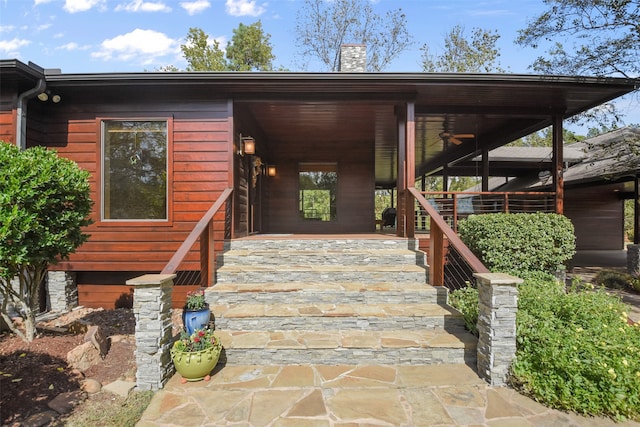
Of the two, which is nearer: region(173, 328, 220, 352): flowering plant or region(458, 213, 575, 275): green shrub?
region(173, 328, 220, 352): flowering plant

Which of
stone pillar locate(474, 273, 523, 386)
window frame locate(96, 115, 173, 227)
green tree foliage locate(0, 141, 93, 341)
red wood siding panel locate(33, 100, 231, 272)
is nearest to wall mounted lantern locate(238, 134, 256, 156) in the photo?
red wood siding panel locate(33, 100, 231, 272)

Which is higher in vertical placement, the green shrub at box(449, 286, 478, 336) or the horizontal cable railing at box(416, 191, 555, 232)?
Result: the horizontal cable railing at box(416, 191, 555, 232)

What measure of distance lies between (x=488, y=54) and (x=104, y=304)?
18024 mm

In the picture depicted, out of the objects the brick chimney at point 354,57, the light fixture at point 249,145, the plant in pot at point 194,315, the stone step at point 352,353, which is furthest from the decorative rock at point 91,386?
the brick chimney at point 354,57

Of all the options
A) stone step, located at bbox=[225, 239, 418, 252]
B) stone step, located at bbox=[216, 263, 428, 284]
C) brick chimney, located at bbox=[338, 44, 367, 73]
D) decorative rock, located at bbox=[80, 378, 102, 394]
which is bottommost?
decorative rock, located at bbox=[80, 378, 102, 394]

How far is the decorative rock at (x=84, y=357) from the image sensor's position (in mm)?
3041

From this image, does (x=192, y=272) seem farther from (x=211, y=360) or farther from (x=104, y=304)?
(x=211, y=360)

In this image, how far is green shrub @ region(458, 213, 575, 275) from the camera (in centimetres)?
464

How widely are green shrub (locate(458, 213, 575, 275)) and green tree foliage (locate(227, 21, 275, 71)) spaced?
596 inches

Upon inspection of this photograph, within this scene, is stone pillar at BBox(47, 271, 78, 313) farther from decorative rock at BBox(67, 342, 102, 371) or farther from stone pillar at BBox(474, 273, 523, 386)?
stone pillar at BBox(474, 273, 523, 386)

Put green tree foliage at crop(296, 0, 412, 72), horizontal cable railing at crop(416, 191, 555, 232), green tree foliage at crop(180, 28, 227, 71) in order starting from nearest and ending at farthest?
horizontal cable railing at crop(416, 191, 555, 232) < green tree foliage at crop(296, 0, 412, 72) < green tree foliage at crop(180, 28, 227, 71)

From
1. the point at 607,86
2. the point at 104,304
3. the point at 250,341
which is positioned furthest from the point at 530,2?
the point at 104,304

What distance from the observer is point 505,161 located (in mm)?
10930

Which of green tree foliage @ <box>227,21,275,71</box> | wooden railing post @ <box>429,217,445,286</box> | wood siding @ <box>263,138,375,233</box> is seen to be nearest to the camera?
wooden railing post @ <box>429,217,445,286</box>
